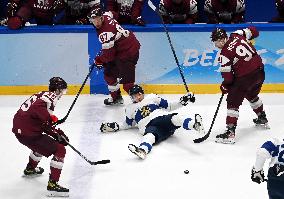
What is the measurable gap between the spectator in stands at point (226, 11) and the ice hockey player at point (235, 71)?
3.93 ft

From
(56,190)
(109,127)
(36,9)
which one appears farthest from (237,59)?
(36,9)

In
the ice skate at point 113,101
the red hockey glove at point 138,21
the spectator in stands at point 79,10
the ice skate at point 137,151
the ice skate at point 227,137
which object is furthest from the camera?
the spectator in stands at point 79,10

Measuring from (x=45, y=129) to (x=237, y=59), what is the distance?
1.76 metres

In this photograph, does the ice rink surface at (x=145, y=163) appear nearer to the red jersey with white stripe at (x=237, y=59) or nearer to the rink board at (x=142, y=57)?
the rink board at (x=142, y=57)

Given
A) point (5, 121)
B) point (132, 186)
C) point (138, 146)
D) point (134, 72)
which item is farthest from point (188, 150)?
point (5, 121)

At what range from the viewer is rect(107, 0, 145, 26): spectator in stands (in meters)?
6.78

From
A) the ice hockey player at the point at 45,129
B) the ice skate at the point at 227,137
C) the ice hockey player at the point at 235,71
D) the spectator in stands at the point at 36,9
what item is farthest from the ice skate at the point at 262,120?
the spectator in stands at the point at 36,9

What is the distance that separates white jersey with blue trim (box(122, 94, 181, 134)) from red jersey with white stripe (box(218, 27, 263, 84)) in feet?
1.99

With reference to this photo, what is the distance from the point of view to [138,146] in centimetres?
543

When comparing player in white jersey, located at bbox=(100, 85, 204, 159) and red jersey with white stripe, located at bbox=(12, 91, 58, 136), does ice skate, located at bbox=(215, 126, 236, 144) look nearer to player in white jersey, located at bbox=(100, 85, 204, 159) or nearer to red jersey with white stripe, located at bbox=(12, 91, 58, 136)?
player in white jersey, located at bbox=(100, 85, 204, 159)

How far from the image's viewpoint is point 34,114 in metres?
4.64

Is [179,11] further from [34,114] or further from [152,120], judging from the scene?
[34,114]

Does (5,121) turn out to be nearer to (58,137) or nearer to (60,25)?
(60,25)

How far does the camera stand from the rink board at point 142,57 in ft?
21.6
